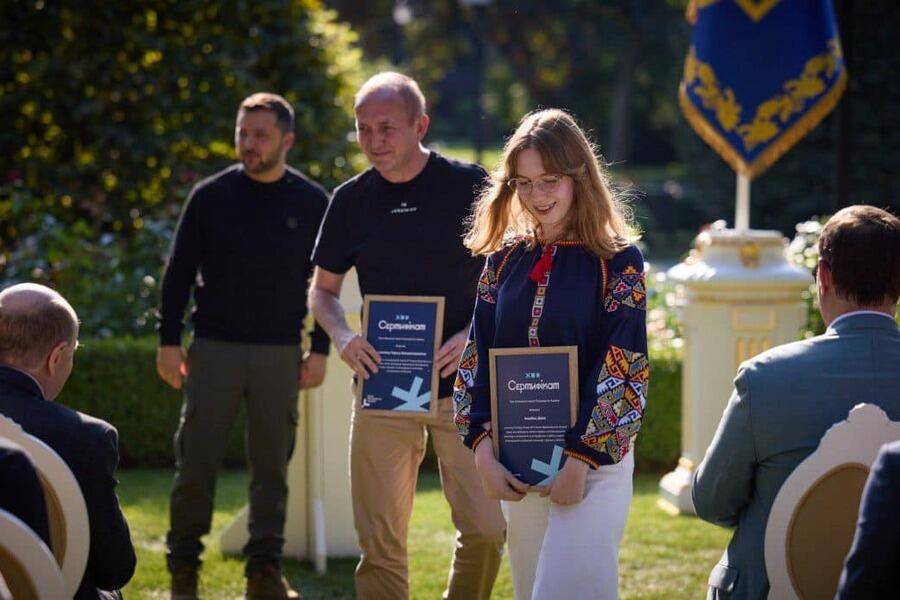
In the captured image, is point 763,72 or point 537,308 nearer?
point 537,308

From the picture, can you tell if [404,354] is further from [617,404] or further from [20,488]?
[20,488]

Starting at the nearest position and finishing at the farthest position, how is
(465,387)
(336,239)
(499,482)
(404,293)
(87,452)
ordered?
(87,452), (499,482), (465,387), (404,293), (336,239)

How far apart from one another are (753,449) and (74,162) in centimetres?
818

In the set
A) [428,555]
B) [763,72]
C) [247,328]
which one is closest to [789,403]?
[247,328]

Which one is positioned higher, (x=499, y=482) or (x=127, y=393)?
(x=499, y=482)

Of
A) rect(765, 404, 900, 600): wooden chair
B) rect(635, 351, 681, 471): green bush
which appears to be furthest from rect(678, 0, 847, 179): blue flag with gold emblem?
rect(765, 404, 900, 600): wooden chair

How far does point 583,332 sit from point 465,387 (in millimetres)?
403

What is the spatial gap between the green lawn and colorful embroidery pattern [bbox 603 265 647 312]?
2.42 m

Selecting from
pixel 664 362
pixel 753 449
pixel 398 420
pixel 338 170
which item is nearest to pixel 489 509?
pixel 398 420

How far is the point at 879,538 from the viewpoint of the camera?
240cm

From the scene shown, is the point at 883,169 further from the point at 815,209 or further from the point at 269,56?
the point at 269,56

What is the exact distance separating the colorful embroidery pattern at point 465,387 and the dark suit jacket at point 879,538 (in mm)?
1385

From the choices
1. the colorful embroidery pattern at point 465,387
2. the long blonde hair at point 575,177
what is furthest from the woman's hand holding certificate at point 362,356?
the long blonde hair at point 575,177

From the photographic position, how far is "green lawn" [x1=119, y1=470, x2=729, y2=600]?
18.5 feet
